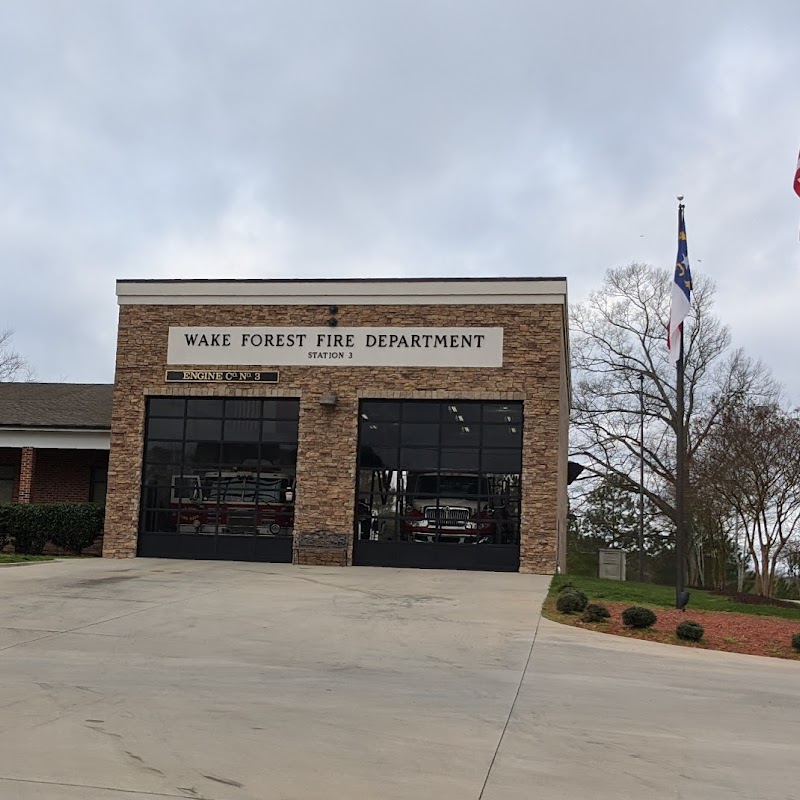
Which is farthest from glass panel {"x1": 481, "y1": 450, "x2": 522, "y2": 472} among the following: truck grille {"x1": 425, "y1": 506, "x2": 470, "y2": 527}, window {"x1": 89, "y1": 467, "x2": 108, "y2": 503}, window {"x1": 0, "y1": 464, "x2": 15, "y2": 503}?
window {"x1": 0, "y1": 464, "x2": 15, "y2": 503}

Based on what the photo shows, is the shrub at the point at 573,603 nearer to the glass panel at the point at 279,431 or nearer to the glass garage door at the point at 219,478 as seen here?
the glass garage door at the point at 219,478

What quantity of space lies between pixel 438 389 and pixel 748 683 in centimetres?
1261

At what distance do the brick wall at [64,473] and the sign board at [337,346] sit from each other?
20.5 feet

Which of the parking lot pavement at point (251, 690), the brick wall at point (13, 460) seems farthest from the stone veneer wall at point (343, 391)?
the brick wall at point (13, 460)

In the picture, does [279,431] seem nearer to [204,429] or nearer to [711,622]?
[204,429]

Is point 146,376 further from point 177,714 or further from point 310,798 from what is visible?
point 310,798

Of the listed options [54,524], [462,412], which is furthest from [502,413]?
[54,524]

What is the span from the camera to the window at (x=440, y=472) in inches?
836

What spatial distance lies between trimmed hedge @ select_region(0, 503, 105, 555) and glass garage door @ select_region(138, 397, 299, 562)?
6.05 ft

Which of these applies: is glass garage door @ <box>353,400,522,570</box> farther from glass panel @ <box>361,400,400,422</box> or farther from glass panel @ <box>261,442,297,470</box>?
glass panel @ <box>261,442,297,470</box>

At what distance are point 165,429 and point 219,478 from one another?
6.15 feet

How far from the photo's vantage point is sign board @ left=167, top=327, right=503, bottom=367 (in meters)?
21.4

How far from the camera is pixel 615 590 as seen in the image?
59.9 ft

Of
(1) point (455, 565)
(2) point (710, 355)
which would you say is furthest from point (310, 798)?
(2) point (710, 355)
